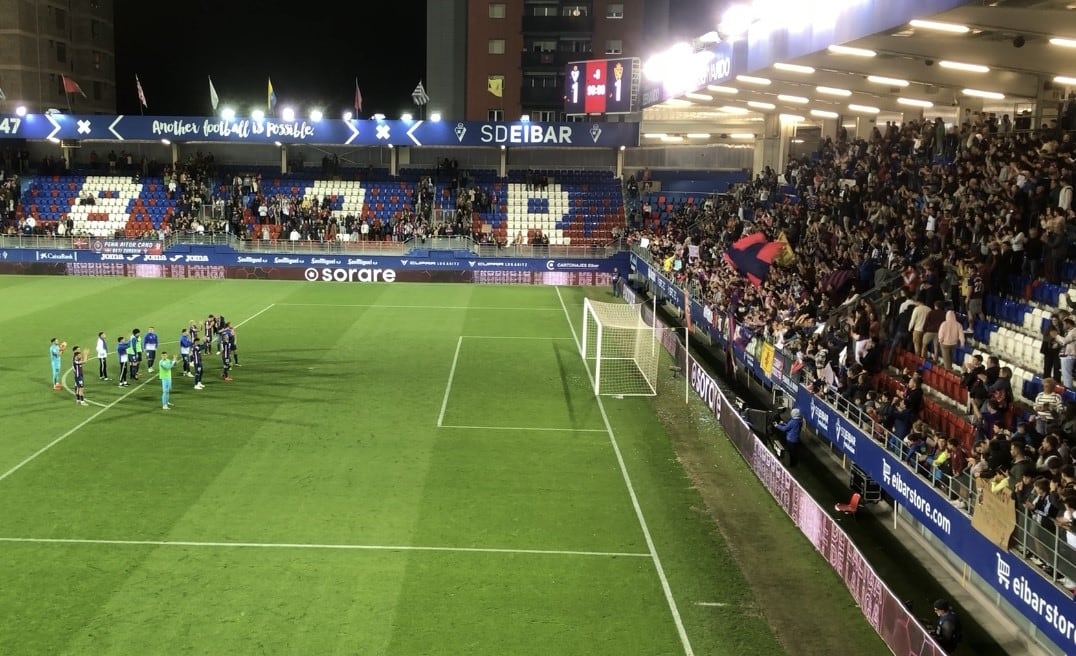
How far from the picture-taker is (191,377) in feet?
79.6

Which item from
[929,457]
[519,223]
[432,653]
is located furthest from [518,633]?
[519,223]

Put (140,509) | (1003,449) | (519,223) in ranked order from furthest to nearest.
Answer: (519,223) → (140,509) → (1003,449)

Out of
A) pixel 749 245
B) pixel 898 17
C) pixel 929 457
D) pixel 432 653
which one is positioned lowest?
pixel 432 653

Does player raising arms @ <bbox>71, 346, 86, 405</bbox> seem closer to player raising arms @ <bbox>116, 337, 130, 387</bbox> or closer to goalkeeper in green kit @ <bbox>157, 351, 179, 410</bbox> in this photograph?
player raising arms @ <bbox>116, 337, 130, 387</bbox>

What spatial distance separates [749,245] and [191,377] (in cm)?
1743

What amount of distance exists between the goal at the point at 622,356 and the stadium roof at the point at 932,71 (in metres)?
8.36

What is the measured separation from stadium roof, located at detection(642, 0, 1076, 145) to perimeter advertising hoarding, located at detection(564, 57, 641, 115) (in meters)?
7.58

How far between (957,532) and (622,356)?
16660mm

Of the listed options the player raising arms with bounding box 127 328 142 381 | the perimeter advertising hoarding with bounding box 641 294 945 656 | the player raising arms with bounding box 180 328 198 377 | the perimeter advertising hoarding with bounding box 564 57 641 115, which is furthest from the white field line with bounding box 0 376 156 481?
the perimeter advertising hoarding with bounding box 564 57 641 115

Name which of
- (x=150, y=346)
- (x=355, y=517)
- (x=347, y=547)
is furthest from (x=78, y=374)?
(x=347, y=547)

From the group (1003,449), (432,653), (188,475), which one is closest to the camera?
(432,653)

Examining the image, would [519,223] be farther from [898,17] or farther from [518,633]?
[518,633]

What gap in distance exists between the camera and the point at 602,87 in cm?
4894

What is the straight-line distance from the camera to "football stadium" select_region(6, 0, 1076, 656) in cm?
1178
